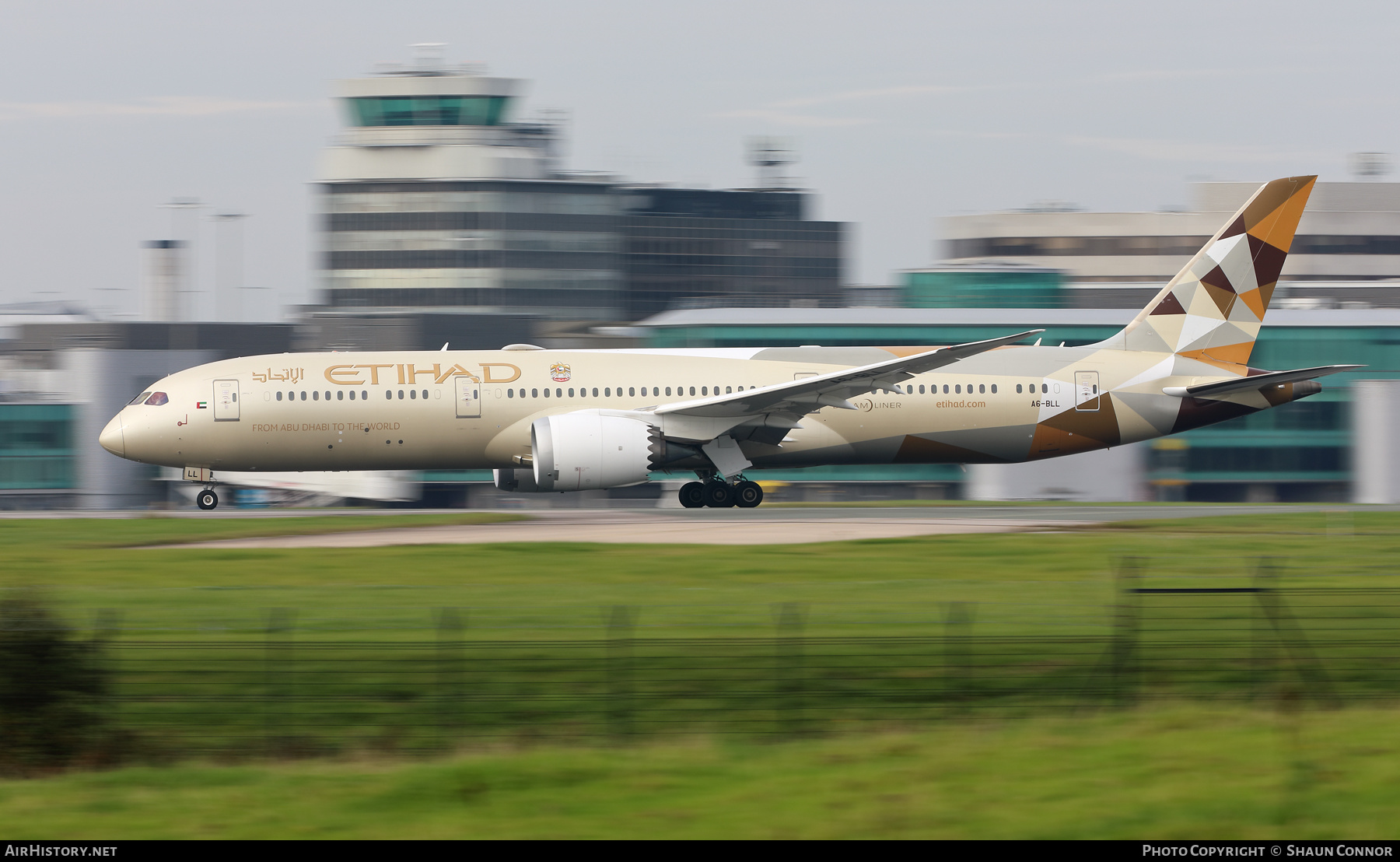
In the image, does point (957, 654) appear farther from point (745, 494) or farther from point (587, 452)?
point (745, 494)

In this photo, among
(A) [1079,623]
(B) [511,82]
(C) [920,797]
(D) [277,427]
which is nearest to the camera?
(C) [920,797]

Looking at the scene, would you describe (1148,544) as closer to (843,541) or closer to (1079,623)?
(843,541)

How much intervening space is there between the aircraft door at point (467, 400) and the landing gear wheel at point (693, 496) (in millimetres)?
4802

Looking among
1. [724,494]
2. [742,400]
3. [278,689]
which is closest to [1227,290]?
[742,400]

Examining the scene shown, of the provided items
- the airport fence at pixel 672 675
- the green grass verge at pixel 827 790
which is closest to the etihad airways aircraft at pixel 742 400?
the airport fence at pixel 672 675

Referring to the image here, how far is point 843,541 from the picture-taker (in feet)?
78.4

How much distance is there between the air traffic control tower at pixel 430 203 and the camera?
103m

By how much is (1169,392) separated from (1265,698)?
21472 mm

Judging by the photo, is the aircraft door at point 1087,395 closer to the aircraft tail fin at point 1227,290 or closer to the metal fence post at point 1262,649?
the aircraft tail fin at point 1227,290

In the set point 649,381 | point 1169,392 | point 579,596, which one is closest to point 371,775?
point 579,596

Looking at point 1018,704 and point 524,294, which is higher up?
point 524,294

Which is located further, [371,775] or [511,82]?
[511,82]

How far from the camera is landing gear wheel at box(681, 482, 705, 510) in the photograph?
32.3 metres

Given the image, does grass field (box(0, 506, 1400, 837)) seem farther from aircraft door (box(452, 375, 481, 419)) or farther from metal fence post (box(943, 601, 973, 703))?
aircraft door (box(452, 375, 481, 419))
